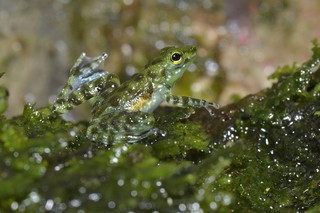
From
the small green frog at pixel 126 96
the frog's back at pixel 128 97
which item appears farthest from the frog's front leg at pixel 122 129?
the frog's back at pixel 128 97

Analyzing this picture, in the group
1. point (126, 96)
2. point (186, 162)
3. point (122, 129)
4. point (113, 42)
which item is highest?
point (113, 42)

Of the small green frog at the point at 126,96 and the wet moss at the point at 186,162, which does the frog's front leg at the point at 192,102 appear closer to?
the small green frog at the point at 126,96

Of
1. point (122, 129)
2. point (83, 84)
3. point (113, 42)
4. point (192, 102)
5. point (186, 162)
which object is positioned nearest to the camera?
point (186, 162)

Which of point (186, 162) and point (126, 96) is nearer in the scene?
point (186, 162)

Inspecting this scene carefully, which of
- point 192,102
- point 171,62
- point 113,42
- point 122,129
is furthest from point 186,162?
point 113,42

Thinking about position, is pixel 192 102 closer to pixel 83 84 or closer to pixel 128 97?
pixel 128 97

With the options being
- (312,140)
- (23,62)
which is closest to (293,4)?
(23,62)
